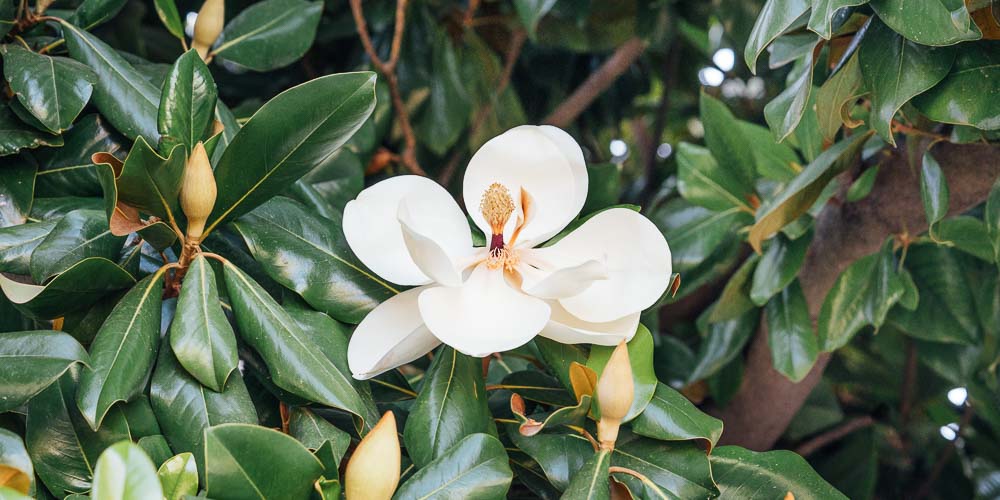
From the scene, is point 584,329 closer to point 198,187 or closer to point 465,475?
point 465,475

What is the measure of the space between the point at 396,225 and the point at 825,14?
0.31 m

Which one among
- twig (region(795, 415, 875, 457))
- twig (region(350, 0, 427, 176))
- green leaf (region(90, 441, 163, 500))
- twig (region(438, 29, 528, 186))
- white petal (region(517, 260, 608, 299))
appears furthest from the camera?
twig (region(438, 29, 528, 186))

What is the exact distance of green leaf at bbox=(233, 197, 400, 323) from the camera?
571 millimetres

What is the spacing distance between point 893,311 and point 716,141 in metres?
0.29

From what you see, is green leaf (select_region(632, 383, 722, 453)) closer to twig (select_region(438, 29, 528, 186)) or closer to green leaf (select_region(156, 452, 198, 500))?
green leaf (select_region(156, 452, 198, 500))

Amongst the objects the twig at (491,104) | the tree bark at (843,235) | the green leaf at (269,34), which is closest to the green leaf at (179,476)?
the green leaf at (269,34)

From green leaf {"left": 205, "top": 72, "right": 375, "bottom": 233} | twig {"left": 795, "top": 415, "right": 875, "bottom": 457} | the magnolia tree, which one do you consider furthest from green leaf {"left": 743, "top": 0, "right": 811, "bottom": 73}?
twig {"left": 795, "top": 415, "right": 875, "bottom": 457}

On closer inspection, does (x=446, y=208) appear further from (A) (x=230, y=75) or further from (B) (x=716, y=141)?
(A) (x=230, y=75)

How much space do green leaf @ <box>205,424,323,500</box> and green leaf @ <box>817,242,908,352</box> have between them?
0.56 m

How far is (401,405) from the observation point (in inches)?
27.6

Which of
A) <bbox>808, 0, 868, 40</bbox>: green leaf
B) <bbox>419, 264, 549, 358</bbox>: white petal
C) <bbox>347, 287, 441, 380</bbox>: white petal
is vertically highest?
<bbox>808, 0, 868, 40</bbox>: green leaf

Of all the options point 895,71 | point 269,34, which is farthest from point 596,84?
point 895,71

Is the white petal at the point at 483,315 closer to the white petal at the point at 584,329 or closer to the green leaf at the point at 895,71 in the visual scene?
the white petal at the point at 584,329

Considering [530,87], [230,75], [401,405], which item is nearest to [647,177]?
[530,87]
